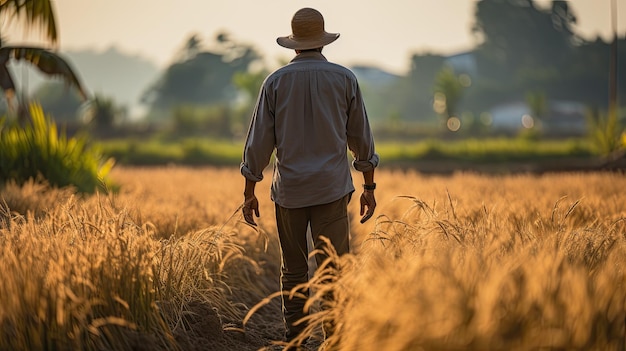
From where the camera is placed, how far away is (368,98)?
94.8 m

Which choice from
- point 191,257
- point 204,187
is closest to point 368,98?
point 204,187

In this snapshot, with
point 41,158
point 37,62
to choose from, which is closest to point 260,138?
point 41,158

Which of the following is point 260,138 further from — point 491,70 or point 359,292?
point 491,70

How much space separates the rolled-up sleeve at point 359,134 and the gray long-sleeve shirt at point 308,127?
1cm

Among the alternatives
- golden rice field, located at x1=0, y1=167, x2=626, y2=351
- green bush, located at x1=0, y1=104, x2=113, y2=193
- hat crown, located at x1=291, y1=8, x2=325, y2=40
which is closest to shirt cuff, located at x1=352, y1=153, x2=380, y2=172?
golden rice field, located at x1=0, y1=167, x2=626, y2=351

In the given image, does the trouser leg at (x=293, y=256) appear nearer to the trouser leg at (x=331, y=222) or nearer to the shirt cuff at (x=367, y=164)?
the trouser leg at (x=331, y=222)

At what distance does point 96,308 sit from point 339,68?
166 centimetres

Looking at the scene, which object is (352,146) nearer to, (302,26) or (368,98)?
(302,26)

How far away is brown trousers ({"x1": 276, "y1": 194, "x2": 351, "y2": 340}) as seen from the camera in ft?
13.2

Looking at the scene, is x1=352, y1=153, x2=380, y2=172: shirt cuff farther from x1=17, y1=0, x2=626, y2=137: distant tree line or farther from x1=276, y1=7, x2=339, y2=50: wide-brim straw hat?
x1=17, y1=0, x2=626, y2=137: distant tree line

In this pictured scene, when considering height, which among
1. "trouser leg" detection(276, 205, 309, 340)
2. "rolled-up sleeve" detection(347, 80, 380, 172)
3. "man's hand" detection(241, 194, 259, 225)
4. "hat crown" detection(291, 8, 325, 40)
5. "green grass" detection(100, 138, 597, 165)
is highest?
"hat crown" detection(291, 8, 325, 40)

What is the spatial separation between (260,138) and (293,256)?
0.64 meters

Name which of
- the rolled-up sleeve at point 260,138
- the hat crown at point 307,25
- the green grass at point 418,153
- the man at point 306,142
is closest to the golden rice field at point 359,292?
the man at point 306,142

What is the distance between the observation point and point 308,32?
4.05 meters
